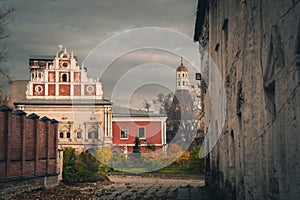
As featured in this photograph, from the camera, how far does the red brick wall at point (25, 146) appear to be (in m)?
16.3

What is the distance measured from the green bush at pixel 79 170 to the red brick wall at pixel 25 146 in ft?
10.4

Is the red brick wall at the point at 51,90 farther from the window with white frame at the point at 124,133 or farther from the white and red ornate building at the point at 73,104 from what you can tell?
the window with white frame at the point at 124,133

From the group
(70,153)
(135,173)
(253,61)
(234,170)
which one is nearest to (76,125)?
(135,173)

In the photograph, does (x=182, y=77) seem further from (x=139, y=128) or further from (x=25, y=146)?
(x=25, y=146)

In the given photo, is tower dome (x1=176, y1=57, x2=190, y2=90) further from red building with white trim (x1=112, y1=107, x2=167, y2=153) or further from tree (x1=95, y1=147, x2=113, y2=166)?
tree (x1=95, y1=147, x2=113, y2=166)

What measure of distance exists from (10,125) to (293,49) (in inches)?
524

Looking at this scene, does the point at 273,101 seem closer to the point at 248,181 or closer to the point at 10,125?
the point at 248,181

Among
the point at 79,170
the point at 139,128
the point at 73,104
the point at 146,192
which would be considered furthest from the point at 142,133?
the point at 146,192

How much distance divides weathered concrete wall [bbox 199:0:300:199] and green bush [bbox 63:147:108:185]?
15.3 meters

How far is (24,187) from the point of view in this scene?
17688 mm

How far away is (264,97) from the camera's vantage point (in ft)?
23.3

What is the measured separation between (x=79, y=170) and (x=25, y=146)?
9.08 meters

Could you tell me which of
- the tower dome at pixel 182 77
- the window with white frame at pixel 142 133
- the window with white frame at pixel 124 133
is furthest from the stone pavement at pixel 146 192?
the tower dome at pixel 182 77

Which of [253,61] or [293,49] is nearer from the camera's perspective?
[293,49]
